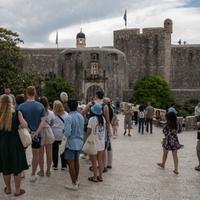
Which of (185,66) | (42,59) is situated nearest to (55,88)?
(42,59)

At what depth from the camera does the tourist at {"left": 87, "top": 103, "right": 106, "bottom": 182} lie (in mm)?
8031

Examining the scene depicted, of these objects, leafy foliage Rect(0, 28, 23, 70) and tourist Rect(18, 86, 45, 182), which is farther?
leafy foliage Rect(0, 28, 23, 70)

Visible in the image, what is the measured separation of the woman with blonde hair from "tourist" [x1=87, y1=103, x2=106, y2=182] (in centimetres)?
148

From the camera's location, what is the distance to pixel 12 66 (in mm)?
19938

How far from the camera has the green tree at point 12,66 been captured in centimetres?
1940

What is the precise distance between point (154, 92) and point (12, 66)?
28514mm

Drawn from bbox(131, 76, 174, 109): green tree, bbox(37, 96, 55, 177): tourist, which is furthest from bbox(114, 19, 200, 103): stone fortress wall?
bbox(37, 96, 55, 177): tourist

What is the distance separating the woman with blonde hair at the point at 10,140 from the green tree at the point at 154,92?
38.5m

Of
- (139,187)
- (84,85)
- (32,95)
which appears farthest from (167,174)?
(84,85)

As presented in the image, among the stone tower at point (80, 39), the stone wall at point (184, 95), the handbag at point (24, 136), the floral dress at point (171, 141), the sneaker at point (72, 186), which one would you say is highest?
the stone tower at point (80, 39)

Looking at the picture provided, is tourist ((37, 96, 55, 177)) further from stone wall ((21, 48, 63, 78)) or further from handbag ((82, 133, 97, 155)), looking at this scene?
stone wall ((21, 48, 63, 78))

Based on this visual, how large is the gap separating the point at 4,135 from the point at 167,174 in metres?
3.64

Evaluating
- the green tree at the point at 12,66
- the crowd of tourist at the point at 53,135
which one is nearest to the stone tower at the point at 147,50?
the green tree at the point at 12,66

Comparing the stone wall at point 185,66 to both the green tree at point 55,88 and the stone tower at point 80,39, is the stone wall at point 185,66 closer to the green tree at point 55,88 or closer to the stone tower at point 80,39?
the stone tower at point 80,39
